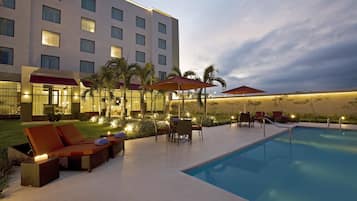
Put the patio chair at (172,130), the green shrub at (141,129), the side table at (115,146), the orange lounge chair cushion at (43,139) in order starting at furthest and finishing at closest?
the green shrub at (141,129)
the patio chair at (172,130)
the side table at (115,146)
the orange lounge chair cushion at (43,139)

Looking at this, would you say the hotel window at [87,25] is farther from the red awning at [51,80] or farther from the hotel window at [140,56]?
the red awning at [51,80]

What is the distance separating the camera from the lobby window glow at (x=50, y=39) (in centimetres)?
2181

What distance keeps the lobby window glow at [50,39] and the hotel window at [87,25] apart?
3460 mm

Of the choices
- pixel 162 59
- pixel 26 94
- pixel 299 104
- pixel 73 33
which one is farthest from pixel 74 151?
pixel 162 59

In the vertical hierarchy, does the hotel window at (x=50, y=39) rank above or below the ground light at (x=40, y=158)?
above

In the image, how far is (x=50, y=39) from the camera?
72.9 ft

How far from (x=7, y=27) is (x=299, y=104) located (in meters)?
30.7

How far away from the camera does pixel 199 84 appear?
9.55m

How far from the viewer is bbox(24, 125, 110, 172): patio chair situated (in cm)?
494

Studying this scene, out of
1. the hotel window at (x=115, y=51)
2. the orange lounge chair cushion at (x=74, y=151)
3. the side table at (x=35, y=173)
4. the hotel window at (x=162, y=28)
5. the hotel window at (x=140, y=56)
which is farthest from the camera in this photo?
the hotel window at (x=162, y=28)

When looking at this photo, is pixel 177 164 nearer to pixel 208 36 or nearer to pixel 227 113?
pixel 227 113

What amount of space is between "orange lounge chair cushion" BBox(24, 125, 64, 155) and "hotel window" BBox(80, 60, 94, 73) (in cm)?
2089

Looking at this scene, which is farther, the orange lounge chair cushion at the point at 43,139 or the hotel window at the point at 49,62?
the hotel window at the point at 49,62

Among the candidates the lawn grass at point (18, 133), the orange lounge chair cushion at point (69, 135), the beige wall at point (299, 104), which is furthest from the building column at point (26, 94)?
the beige wall at point (299, 104)
